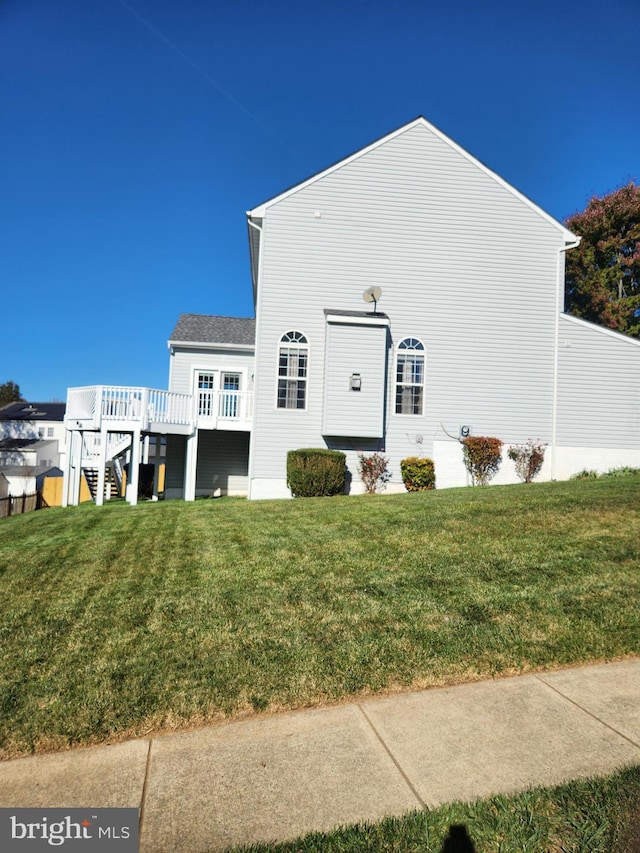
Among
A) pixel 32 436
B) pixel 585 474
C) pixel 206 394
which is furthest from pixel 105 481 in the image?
pixel 32 436

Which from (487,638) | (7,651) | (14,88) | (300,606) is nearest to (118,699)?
(7,651)

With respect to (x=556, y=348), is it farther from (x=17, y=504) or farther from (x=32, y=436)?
(x=32, y=436)

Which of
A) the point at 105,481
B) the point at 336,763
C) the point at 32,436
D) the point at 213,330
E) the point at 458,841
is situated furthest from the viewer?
the point at 32,436

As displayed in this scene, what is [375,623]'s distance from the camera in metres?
4.54

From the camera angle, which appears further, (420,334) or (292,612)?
(420,334)

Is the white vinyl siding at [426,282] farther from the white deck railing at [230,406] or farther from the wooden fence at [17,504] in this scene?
the wooden fence at [17,504]

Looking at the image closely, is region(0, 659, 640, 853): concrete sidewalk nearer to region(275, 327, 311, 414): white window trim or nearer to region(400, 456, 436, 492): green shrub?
region(400, 456, 436, 492): green shrub

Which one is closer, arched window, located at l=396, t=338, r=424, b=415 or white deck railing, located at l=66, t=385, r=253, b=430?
white deck railing, located at l=66, t=385, r=253, b=430

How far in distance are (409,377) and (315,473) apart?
381 cm

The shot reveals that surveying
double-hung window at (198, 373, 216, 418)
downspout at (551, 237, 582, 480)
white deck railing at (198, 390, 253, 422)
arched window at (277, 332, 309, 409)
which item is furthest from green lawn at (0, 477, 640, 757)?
double-hung window at (198, 373, 216, 418)

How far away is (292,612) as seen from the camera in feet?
15.8

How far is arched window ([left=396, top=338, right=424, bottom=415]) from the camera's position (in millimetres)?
14438

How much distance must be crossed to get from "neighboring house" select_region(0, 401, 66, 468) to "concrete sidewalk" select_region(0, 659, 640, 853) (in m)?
45.5

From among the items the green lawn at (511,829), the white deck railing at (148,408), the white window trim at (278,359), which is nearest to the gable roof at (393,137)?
the white window trim at (278,359)
